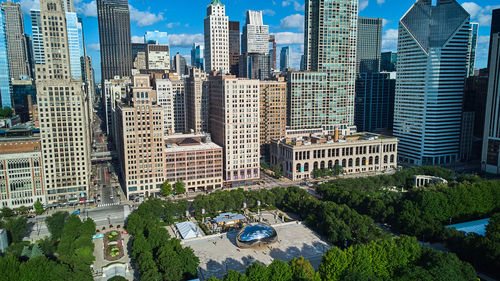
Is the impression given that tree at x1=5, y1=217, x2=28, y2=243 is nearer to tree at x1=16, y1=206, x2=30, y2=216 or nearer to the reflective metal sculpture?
tree at x1=16, y1=206, x2=30, y2=216

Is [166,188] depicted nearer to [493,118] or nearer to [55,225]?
[55,225]

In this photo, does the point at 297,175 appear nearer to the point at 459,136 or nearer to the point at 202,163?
the point at 202,163

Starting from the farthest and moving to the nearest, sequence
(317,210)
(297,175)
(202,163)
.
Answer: (297,175) < (202,163) < (317,210)

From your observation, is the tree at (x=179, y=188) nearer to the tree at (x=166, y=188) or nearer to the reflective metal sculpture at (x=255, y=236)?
the tree at (x=166, y=188)

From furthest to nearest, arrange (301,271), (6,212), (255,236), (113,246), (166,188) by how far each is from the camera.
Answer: (166,188) → (6,212) → (113,246) → (255,236) → (301,271)

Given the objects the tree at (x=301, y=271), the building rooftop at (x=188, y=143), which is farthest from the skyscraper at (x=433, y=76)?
the tree at (x=301, y=271)

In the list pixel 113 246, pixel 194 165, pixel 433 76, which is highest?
pixel 433 76

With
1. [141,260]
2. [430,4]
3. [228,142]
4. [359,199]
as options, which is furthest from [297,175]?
[430,4]

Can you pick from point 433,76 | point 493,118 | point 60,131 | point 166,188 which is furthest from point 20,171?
point 493,118
